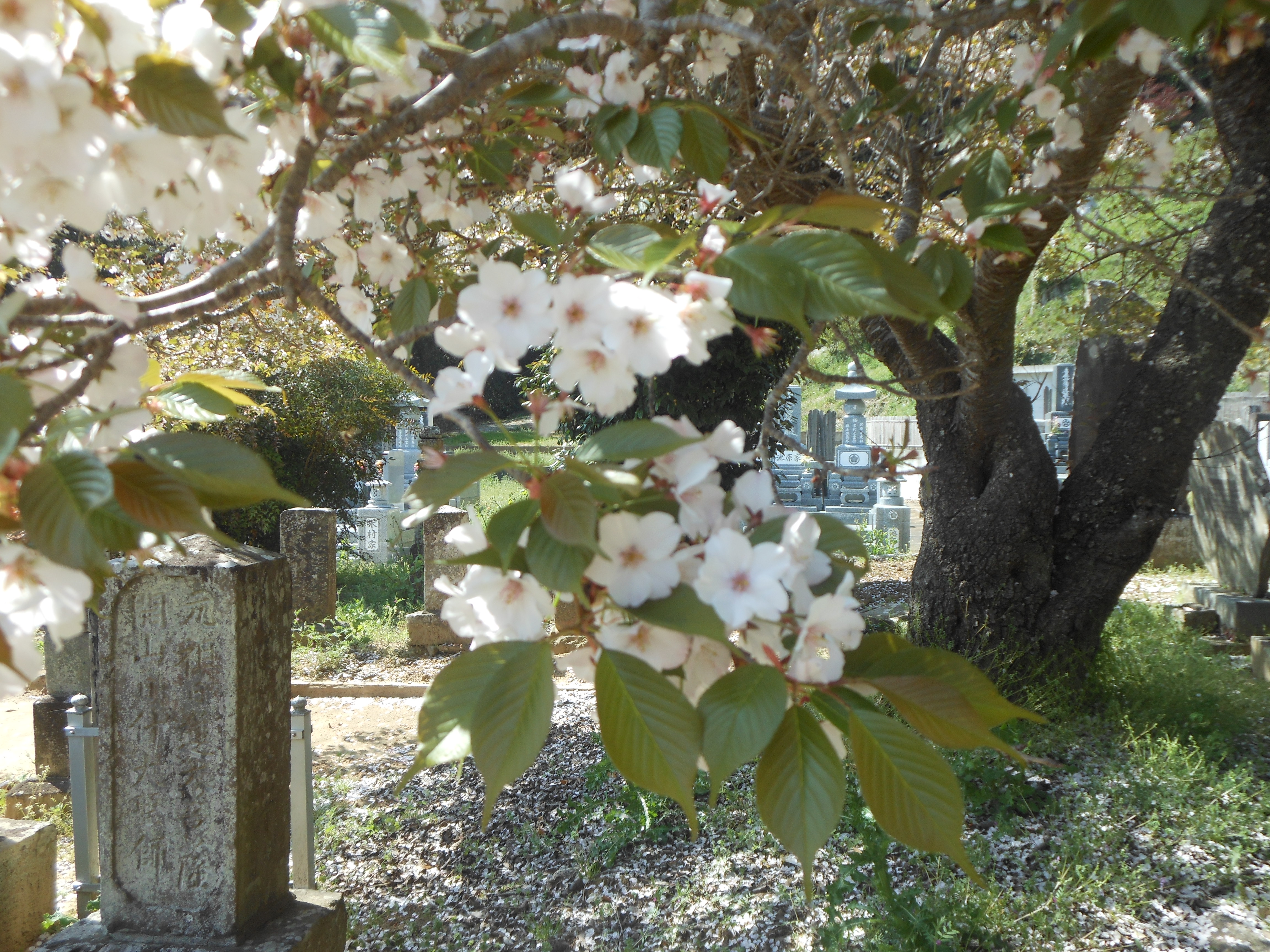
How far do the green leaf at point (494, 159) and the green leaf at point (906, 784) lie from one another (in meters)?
1.20

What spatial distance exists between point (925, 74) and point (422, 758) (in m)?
2.50

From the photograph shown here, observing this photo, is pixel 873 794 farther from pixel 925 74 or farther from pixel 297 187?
pixel 925 74

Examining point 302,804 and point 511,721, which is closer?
point 511,721

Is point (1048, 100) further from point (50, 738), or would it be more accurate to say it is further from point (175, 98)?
point (50, 738)

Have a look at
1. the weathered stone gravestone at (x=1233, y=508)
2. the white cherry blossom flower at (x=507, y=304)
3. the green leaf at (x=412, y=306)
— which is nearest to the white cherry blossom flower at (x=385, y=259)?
the green leaf at (x=412, y=306)

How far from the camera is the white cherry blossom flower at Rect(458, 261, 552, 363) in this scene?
71 cm

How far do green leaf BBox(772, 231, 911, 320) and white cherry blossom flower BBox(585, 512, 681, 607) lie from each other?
218mm

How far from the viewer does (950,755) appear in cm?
288

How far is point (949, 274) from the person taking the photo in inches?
44.2

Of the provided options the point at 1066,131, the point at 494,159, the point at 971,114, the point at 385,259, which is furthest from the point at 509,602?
the point at 1066,131

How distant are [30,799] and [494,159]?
3583 mm

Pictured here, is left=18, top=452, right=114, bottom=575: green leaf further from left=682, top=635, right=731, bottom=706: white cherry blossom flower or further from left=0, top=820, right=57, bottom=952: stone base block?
left=0, top=820, right=57, bottom=952: stone base block

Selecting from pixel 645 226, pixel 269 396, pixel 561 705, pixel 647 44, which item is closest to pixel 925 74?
pixel 647 44

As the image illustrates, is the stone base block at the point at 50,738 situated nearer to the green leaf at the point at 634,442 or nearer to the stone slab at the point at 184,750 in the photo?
the stone slab at the point at 184,750
